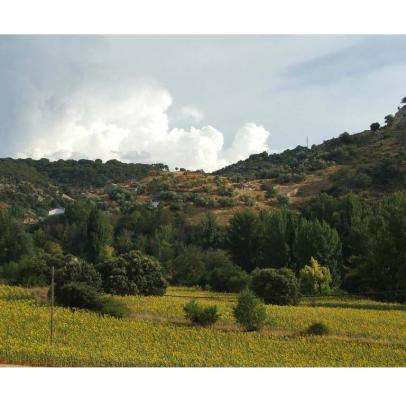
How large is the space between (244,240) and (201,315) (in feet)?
82.9

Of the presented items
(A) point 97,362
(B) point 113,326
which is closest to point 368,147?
(B) point 113,326

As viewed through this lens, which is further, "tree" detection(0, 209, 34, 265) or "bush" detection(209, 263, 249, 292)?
"tree" detection(0, 209, 34, 265)

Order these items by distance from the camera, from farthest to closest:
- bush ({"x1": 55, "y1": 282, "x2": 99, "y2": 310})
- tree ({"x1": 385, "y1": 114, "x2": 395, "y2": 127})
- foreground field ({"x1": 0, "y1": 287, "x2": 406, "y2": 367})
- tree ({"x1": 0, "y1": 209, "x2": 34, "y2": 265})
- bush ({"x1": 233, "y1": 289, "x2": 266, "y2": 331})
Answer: tree ({"x1": 385, "y1": 114, "x2": 395, "y2": 127})
tree ({"x1": 0, "y1": 209, "x2": 34, "y2": 265})
bush ({"x1": 55, "y1": 282, "x2": 99, "y2": 310})
bush ({"x1": 233, "y1": 289, "x2": 266, "y2": 331})
foreground field ({"x1": 0, "y1": 287, "x2": 406, "y2": 367})

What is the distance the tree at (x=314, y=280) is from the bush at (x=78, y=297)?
56.0 feet

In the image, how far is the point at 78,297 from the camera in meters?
25.1

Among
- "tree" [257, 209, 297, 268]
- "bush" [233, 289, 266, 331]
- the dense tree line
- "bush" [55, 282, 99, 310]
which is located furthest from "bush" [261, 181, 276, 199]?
"bush" [233, 289, 266, 331]

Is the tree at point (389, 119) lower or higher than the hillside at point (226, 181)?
higher

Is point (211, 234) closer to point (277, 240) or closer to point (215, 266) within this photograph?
point (215, 266)

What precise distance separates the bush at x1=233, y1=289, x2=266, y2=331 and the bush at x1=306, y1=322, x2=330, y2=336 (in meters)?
1.84

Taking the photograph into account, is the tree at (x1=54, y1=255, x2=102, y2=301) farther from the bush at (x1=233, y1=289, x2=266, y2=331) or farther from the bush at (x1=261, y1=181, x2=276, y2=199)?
the bush at (x1=261, y1=181, x2=276, y2=199)

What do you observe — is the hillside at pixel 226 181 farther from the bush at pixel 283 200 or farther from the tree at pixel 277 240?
the tree at pixel 277 240

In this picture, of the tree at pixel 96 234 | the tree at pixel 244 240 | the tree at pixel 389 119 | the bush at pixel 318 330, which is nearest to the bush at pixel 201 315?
the bush at pixel 318 330

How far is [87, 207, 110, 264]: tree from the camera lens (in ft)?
165

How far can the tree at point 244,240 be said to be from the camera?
47.2 m
